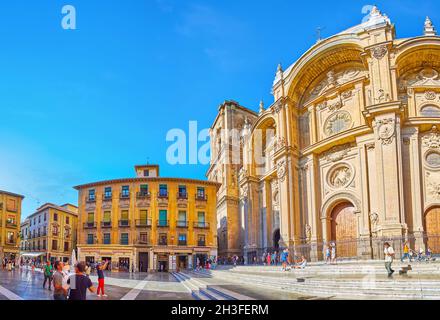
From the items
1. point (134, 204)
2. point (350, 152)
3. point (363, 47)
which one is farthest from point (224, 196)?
point (363, 47)

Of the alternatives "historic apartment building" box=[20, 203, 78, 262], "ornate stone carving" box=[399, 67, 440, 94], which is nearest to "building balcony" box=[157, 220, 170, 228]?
"historic apartment building" box=[20, 203, 78, 262]

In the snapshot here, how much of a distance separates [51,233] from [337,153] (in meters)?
40.9

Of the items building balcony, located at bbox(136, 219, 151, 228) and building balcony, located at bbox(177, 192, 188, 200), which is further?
building balcony, located at bbox(177, 192, 188, 200)

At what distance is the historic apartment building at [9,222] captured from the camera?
49094mm

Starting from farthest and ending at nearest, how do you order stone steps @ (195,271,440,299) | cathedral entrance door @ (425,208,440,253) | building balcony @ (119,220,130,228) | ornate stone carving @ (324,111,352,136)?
1. building balcony @ (119,220,130,228)
2. ornate stone carving @ (324,111,352,136)
3. cathedral entrance door @ (425,208,440,253)
4. stone steps @ (195,271,440,299)

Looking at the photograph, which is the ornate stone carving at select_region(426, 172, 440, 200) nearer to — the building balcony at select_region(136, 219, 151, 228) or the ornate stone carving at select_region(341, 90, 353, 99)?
the ornate stone carving at select_region(341, 90, 353, 99)

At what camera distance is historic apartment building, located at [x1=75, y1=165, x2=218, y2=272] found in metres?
43.8

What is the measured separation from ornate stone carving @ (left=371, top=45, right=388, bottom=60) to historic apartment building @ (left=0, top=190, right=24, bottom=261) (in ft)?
138

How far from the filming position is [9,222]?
50125mm

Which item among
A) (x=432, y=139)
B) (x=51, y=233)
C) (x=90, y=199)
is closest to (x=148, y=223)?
(x=90, y=199)

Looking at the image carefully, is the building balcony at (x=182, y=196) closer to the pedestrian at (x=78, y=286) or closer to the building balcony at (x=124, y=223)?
the building balcony at (x=124, y=223)

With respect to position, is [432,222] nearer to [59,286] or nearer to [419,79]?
[419,79]

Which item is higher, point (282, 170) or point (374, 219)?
point (282, 170)

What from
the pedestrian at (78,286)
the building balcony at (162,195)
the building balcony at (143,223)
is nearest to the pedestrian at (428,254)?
the pedestrian at (78,286)
